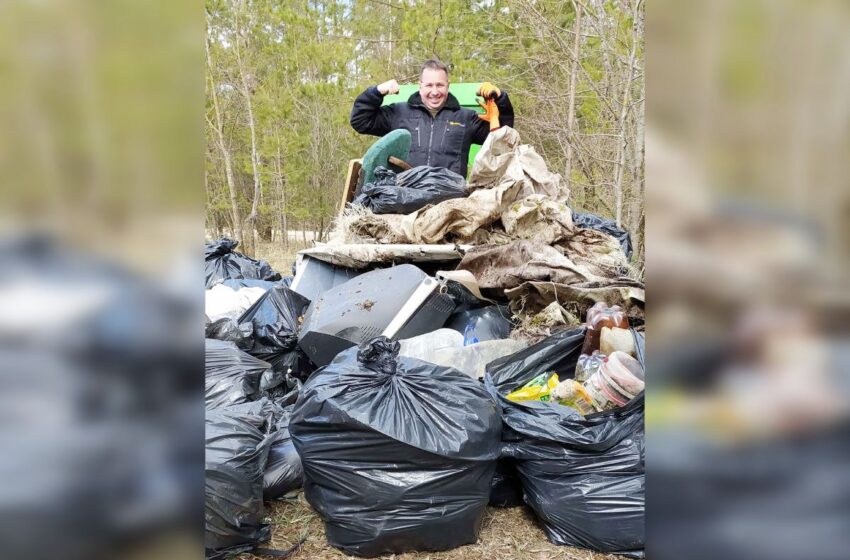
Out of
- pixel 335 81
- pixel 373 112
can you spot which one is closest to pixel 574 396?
pixel 373 112

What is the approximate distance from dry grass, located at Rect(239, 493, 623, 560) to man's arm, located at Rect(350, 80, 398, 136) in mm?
3391

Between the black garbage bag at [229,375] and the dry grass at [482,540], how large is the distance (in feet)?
1.62

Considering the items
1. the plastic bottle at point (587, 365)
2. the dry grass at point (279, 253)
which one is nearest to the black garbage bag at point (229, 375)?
the plastic bottle at point (587, 365)

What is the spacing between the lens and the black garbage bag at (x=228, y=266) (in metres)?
4.38

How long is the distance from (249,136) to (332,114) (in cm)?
178

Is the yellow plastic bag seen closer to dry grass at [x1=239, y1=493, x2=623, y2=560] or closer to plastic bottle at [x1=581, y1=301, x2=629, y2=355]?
plastic bottle at [x1=581, y1=301, x2=629, y2=355]

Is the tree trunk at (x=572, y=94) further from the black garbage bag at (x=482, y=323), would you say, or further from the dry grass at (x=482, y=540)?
the dry grass at (x=482, y=540)

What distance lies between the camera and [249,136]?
11.7 metres

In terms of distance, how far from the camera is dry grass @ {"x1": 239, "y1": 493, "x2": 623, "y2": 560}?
6.01 ft

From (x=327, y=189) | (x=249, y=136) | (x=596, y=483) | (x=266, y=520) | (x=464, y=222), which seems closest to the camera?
(x=596, y=483)
